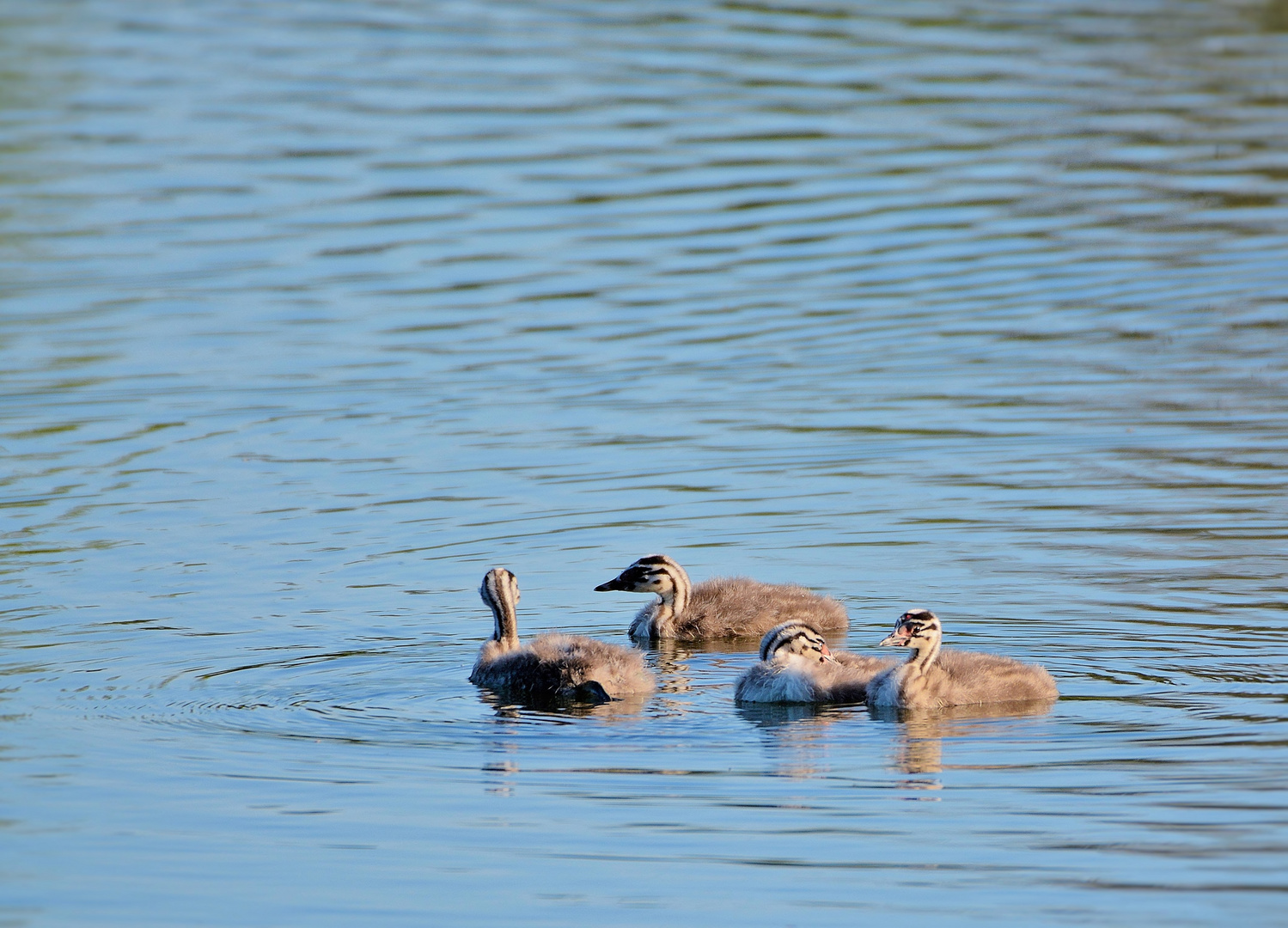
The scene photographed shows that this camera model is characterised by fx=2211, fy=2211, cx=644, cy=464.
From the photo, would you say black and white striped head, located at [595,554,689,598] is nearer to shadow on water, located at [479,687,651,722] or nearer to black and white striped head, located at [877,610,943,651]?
shadow on water, located at [479,687,651,722]

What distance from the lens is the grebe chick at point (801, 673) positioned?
10.1m

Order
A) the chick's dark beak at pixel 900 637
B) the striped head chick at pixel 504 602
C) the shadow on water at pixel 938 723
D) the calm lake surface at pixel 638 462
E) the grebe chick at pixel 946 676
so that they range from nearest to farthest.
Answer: the calm lake surface at pixel 638 462
the shadow on water at pixel 938 723
the grebe chick at pixel 946 676
the chick's dark beak at pixel 900 637
the striped head chick at pixel 504 602

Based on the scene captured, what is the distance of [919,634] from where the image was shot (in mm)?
9875

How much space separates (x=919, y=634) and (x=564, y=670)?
1642mm

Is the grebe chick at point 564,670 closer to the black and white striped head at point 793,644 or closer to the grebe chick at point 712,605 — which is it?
the black and white striped head at point 793,644

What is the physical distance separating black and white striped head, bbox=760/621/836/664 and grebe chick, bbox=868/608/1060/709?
18.5 inches

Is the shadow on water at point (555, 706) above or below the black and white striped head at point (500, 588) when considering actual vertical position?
below

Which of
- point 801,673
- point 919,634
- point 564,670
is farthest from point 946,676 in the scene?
point 564,670

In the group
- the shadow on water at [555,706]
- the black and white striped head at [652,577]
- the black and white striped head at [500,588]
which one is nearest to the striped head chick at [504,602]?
the black and white striped head at [500,588]

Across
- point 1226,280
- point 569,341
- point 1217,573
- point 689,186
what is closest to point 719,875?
point 1217,573

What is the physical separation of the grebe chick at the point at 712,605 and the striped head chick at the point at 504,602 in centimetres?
101

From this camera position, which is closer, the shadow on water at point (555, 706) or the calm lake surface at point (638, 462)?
the calm lake surface at point (638, 462)

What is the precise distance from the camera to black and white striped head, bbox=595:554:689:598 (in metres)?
11.6

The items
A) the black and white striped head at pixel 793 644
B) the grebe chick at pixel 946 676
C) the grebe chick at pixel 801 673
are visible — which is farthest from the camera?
the black and white striped head at pixel 793 644
